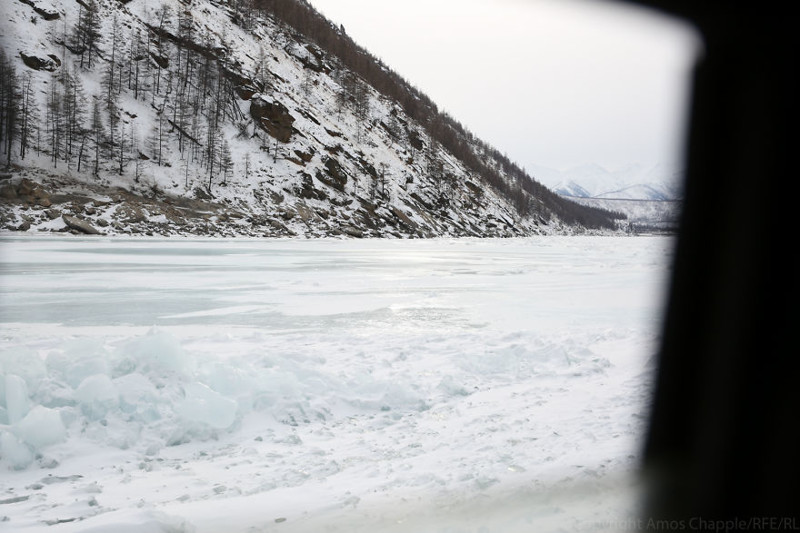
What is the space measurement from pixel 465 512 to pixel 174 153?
48.6 meters

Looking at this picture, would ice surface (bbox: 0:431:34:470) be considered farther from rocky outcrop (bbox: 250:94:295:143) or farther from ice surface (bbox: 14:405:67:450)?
rocky outcrop (bbox: 250:94:295:143)

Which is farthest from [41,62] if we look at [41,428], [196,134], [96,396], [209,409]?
[209,409]

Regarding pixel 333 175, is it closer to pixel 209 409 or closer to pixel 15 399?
pixel 209 409

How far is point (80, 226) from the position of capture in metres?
31.0

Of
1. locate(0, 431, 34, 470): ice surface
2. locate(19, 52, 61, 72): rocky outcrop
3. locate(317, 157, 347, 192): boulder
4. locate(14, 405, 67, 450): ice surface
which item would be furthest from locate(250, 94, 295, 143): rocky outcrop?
locate(0, 431, 34, 470): ice surface

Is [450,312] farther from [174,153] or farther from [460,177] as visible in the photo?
[460,177]

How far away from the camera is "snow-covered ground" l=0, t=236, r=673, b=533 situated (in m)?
2.45

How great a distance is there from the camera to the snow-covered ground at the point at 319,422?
245 cm

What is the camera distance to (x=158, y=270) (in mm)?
14039

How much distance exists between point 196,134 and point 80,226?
19249 millimetres

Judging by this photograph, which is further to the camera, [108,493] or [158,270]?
[158,270]

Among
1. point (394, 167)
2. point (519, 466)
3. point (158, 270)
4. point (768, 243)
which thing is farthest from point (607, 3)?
point (394, 167)

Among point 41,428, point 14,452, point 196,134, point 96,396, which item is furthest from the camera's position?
point 196,134

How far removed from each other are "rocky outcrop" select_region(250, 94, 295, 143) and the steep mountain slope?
14 cm
